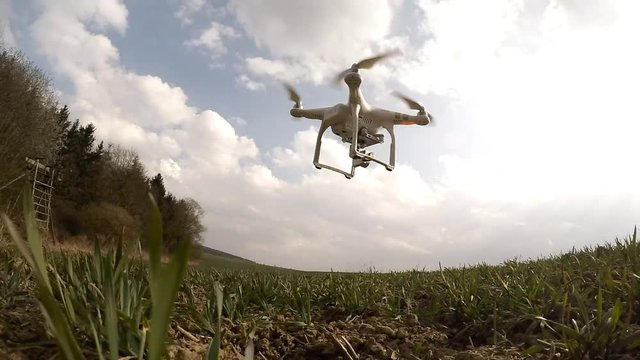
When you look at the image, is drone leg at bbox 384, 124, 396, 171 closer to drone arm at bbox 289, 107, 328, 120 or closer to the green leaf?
drone arm at bbox 289, 107, 328, 120

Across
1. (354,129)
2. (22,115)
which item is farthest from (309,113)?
(22,115)

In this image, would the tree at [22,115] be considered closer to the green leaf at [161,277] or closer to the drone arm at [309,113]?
the drone arm at [309,113]

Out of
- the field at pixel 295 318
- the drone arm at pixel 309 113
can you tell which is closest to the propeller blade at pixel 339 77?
the drone arm at pixel 309 113

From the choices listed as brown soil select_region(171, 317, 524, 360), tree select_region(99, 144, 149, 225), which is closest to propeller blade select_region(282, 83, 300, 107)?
brown soil select_region(171, 317, 524, 360)

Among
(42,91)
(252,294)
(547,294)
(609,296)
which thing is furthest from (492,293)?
(42,91)

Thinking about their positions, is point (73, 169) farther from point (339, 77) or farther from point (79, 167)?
point (339, 77)

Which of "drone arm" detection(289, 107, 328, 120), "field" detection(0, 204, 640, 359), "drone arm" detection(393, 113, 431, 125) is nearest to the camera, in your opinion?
"field" detection(0, 204, 640, 359)
